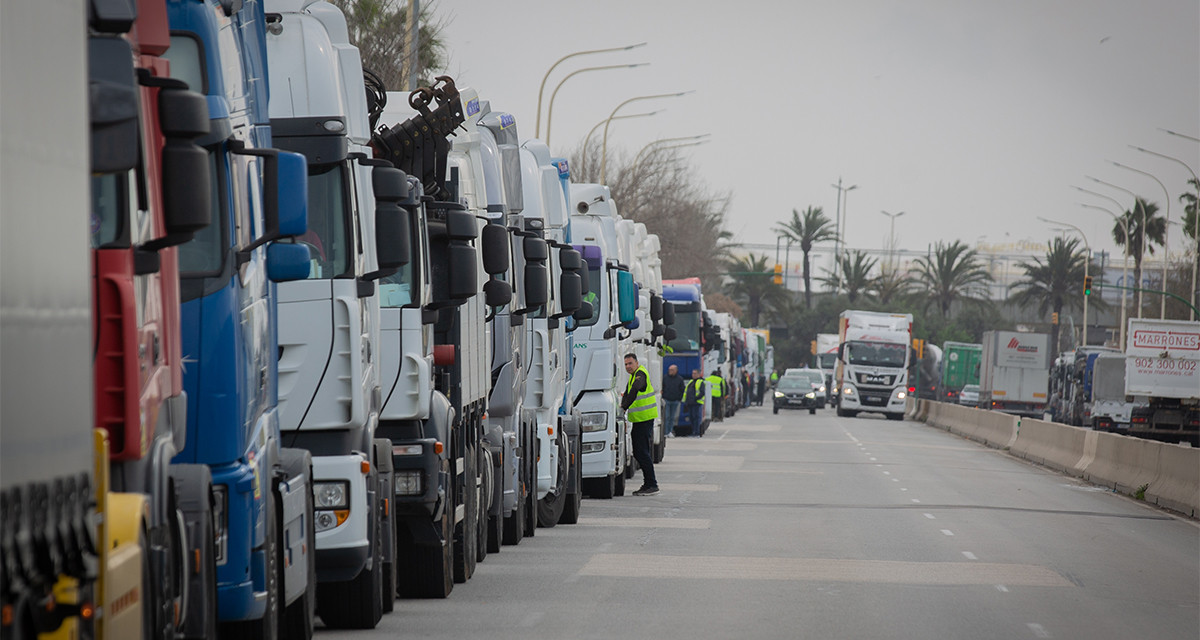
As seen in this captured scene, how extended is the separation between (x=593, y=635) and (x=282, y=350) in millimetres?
2517

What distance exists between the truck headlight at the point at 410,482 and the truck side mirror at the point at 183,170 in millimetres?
5874

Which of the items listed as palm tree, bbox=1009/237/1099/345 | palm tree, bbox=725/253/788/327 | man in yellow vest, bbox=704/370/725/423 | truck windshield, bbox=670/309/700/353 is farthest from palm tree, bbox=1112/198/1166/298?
truck windshield, bbox=670/309/700/353

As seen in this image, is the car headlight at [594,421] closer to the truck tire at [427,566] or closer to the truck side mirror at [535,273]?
the truck side mirror at [535,273]

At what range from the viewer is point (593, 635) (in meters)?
10.2

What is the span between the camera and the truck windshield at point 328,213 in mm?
9414

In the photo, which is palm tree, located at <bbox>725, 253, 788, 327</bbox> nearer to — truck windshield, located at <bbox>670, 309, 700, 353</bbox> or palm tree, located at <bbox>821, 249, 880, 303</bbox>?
palm tree, located at <bbox>821, 249, 880, 303</bbox>

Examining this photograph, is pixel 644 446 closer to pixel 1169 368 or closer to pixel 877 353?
pixel 1169 368

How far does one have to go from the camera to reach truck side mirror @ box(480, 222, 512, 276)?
13.8 metres

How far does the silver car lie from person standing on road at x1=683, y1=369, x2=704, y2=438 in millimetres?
47090

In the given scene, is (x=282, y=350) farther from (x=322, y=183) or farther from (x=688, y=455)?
(x=688, y=455)

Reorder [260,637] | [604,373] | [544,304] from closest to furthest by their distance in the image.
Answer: [260,637] → [544,304] → [604,373]

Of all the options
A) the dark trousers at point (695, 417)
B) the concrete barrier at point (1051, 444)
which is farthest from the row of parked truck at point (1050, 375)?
the dark trousers at point (695, 417)

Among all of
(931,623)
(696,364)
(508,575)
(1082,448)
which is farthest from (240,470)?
(696,364)

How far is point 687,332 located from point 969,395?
167 ft
